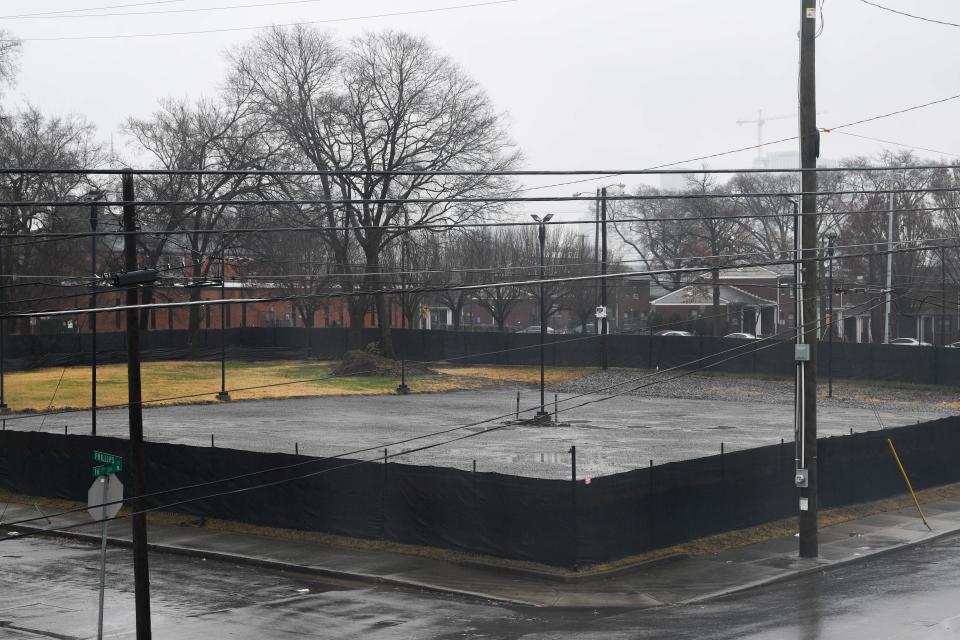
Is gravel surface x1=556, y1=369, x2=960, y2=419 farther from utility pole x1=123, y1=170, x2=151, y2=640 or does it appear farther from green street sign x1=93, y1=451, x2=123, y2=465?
green street sign x1=93, y1=451, x2=123, y2=465

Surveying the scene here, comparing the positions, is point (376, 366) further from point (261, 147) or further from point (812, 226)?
point (812, 226)

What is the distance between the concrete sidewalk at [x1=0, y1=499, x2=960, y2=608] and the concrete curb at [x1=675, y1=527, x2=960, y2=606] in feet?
0.07

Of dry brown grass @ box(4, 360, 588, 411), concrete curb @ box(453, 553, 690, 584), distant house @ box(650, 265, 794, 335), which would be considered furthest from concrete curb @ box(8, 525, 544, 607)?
distant house @ box(650, 265, 794, 335)

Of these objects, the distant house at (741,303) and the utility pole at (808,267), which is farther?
the distant house at (741,303)

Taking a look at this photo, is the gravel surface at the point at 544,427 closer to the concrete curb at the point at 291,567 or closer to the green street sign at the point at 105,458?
the concrete curb at the point at 291,567

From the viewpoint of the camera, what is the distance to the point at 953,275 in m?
82.1

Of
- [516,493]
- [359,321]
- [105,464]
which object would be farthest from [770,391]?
[105,464]

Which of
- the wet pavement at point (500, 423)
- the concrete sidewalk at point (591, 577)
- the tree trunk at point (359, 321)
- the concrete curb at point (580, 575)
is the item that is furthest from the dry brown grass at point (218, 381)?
the concrete curb at point (580, 575)

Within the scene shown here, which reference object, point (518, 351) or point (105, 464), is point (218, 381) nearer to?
point (518, 351)

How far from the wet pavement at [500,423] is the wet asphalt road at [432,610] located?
9518mm

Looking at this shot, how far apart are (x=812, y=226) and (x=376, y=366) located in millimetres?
46746

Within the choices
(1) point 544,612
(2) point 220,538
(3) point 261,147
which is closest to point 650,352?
(3) point 261,147

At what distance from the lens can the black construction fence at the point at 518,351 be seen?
53.7 metres

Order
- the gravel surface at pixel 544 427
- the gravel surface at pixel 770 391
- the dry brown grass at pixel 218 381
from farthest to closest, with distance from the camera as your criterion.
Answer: the dry brown grass at pixel 218 381, the gravel surface at pixel 770 391, the gravel surface at pixel 544 427
